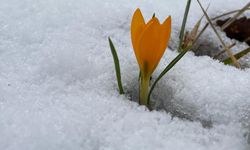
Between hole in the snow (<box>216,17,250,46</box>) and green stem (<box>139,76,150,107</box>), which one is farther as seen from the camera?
hole in the snow (<box>216,17,250,46</box>)

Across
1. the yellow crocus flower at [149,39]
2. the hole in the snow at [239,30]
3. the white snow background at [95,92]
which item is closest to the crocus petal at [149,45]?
the yellow crocus flower at [149,39]

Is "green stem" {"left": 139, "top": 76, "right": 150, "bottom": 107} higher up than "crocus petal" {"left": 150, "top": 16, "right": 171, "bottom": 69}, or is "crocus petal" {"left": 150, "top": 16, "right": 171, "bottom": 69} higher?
"crocus petal" {"left": 150, "top": 16, "right": 171, "bottom": 69}

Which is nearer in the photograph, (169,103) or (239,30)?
(169,103)

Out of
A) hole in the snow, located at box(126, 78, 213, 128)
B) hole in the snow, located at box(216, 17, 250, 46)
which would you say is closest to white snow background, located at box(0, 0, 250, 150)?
hole in the snow, located at box(126, 78, 213, 128)

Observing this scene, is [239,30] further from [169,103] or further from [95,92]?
[95,92]

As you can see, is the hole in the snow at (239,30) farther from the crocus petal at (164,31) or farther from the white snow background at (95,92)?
the crocus petal at (164,31)

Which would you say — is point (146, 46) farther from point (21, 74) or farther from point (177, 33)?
point (177, 33)

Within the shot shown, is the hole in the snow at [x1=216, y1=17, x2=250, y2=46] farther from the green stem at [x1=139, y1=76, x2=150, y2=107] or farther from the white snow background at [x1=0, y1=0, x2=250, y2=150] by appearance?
the green stem at [x1=139, y1=76, x2=150, y2=107]

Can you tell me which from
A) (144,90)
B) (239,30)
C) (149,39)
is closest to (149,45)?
(149,39)
